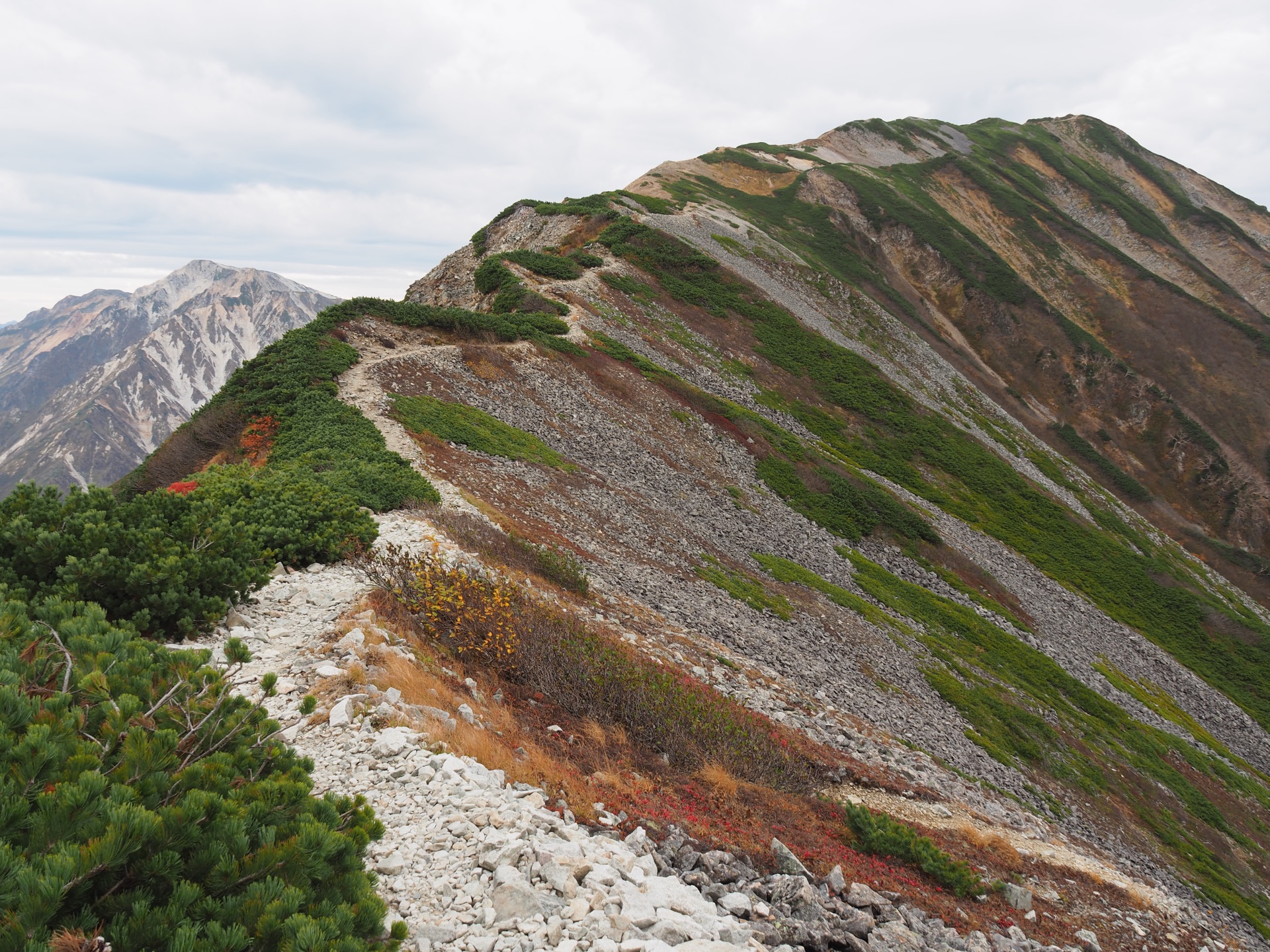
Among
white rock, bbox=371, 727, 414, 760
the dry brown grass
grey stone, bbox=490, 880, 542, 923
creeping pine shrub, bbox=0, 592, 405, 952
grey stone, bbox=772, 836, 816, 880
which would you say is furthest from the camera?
the dry brown grass

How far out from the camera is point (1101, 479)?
2520 inches

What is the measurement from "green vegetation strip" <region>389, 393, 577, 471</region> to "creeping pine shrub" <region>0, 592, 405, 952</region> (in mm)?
18927

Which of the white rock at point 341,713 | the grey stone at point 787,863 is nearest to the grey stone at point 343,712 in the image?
the white rock at point 341,713

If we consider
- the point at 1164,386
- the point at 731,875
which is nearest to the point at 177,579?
the point at 731,875

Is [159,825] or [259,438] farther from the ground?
[259,438]

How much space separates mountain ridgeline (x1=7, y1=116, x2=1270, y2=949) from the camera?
424 inches

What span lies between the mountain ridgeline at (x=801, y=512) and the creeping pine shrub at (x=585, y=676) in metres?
0.10

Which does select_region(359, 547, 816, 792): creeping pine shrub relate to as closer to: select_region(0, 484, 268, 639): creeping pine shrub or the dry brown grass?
select_region(0, 484, 268, 639): creeping pine shrub

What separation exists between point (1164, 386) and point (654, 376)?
71000 mm

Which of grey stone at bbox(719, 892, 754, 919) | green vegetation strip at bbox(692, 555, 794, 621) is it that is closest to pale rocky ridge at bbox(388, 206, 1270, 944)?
green vegetation strip at bbox(692, 555, 794, 621)

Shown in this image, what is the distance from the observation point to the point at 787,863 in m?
7.78

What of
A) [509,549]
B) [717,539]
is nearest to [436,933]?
[509,549]

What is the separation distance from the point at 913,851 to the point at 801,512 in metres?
24.8

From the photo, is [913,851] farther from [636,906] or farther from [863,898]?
[636,906]
